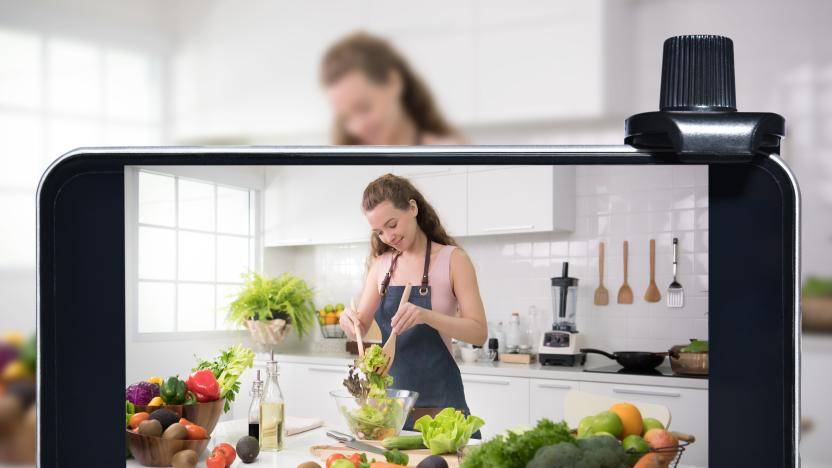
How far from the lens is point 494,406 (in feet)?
2.37

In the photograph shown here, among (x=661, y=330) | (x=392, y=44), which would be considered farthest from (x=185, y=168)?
(x=392, y=44)

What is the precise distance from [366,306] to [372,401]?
10cm

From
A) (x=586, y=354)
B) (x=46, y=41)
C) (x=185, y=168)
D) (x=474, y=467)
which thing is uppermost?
(x=46, y=41)

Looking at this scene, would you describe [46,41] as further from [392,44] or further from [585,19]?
[585,19]

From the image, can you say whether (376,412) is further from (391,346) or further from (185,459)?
(185,459)

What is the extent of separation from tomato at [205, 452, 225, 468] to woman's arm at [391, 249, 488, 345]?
0.22 m

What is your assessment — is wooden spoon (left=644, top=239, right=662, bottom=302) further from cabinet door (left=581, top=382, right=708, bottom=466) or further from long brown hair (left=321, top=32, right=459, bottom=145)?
long brown hair (left=321, top=32, right=459, bottom=145)

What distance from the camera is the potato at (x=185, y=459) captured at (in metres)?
0.73

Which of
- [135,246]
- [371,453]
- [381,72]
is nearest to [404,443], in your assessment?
[371,453]

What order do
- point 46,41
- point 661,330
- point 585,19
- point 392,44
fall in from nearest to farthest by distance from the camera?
point 661,330, point 585,19, point 392,44, point 46,41

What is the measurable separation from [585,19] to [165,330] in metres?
1.10

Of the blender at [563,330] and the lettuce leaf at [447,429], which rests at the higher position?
the blender at [563,330]

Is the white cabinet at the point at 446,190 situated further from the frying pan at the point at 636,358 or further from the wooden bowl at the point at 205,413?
the wooden bowl at the point at 205,413

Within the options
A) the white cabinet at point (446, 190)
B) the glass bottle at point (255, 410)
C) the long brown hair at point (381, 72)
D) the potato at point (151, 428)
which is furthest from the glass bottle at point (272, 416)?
the long brown hair at point (381, 72)
